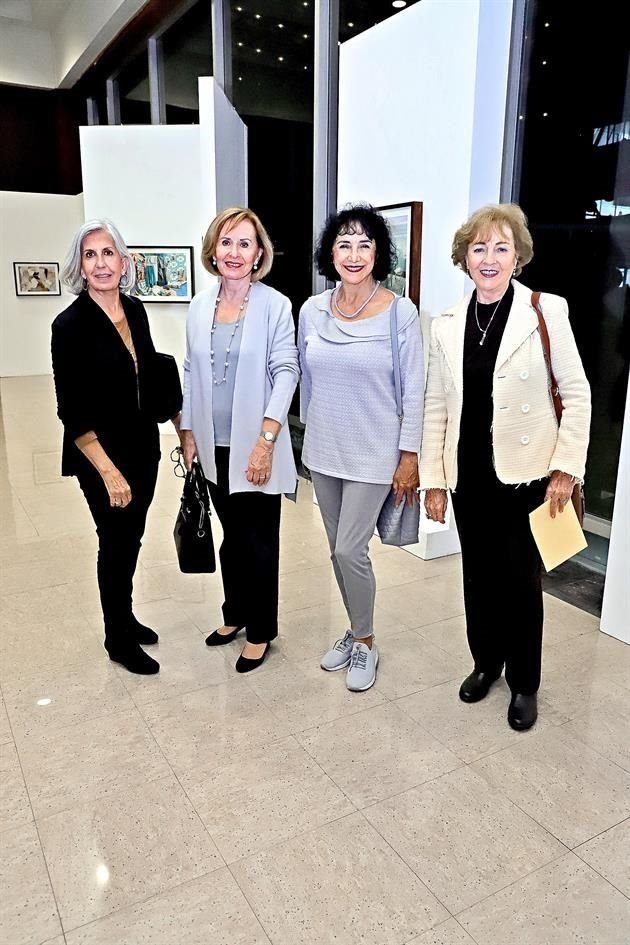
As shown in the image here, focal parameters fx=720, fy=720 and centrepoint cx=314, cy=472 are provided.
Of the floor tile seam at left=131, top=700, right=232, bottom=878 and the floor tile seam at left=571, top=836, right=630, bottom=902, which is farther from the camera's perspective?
the floor tile seam at left=131, top=700, right=232, bottom=878

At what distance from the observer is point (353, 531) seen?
2.78m

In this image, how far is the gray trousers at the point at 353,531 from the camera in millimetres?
2762

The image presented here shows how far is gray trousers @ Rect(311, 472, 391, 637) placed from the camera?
2.76 m

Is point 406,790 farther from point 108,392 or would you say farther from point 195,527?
point 108,392

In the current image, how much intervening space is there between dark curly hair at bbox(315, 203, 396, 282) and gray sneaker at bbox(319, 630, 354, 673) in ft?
5.01

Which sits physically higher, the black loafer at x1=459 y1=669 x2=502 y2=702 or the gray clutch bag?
the gray clutch bag

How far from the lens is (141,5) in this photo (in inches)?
332

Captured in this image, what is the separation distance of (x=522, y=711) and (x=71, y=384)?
2059mm

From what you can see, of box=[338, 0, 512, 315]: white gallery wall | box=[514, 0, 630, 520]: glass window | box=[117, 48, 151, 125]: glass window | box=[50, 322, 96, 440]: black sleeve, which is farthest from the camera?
box=[117, 48, 151, 125]: glass window

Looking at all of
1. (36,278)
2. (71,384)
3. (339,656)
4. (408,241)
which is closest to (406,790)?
(339,656)

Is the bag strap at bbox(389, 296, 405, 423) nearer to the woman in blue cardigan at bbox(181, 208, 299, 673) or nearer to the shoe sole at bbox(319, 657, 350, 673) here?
the woman in blue cardigan at bbox(181, 208, 299, 673)

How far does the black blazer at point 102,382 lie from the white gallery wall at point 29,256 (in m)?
10.4

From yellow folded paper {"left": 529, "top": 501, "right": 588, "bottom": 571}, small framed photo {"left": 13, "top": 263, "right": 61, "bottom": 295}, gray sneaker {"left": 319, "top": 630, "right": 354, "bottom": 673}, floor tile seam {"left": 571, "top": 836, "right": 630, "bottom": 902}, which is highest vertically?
small framed photo {"left": 13, "top": 263, "right": 61, "bottom": 295}

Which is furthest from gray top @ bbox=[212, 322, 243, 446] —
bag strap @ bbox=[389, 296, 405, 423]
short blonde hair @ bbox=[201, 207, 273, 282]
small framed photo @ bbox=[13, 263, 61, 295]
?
small framed photo @ bbox=[13, 263, 61, 295]
